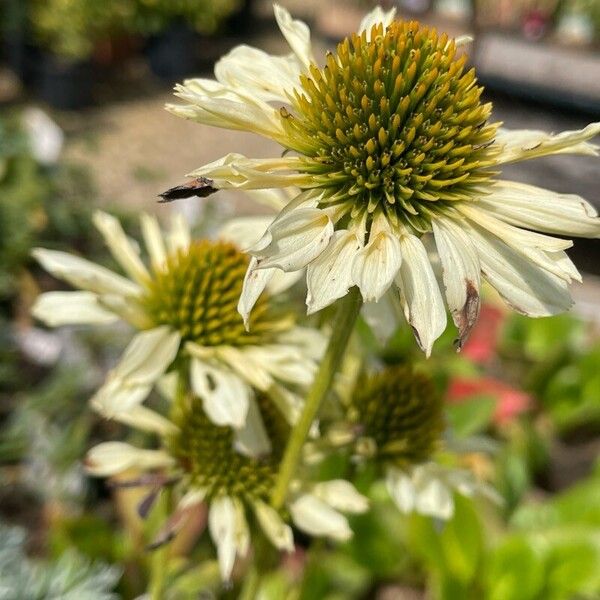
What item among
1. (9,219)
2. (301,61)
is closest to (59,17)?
(9,219)

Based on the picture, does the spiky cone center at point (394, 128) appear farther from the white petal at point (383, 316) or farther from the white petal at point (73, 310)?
the white petal at point (73, 310)

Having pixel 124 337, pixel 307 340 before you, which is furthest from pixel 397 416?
pixel 124 337

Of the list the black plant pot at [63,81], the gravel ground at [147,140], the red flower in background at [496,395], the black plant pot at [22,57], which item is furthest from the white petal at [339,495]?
the black plant pot at [22,57]

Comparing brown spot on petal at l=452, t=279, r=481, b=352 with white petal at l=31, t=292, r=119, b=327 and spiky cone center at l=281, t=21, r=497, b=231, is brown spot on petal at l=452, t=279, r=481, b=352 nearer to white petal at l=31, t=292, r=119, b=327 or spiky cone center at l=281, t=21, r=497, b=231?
spiky cone center at l=281, t=21, r=497, b=231

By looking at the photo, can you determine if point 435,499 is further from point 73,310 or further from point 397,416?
point 73,310

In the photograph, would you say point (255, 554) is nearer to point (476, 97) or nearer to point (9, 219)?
point (476, 97)

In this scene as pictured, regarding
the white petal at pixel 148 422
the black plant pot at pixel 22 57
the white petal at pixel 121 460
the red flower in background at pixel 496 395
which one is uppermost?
the white petal at pixel 148 422
